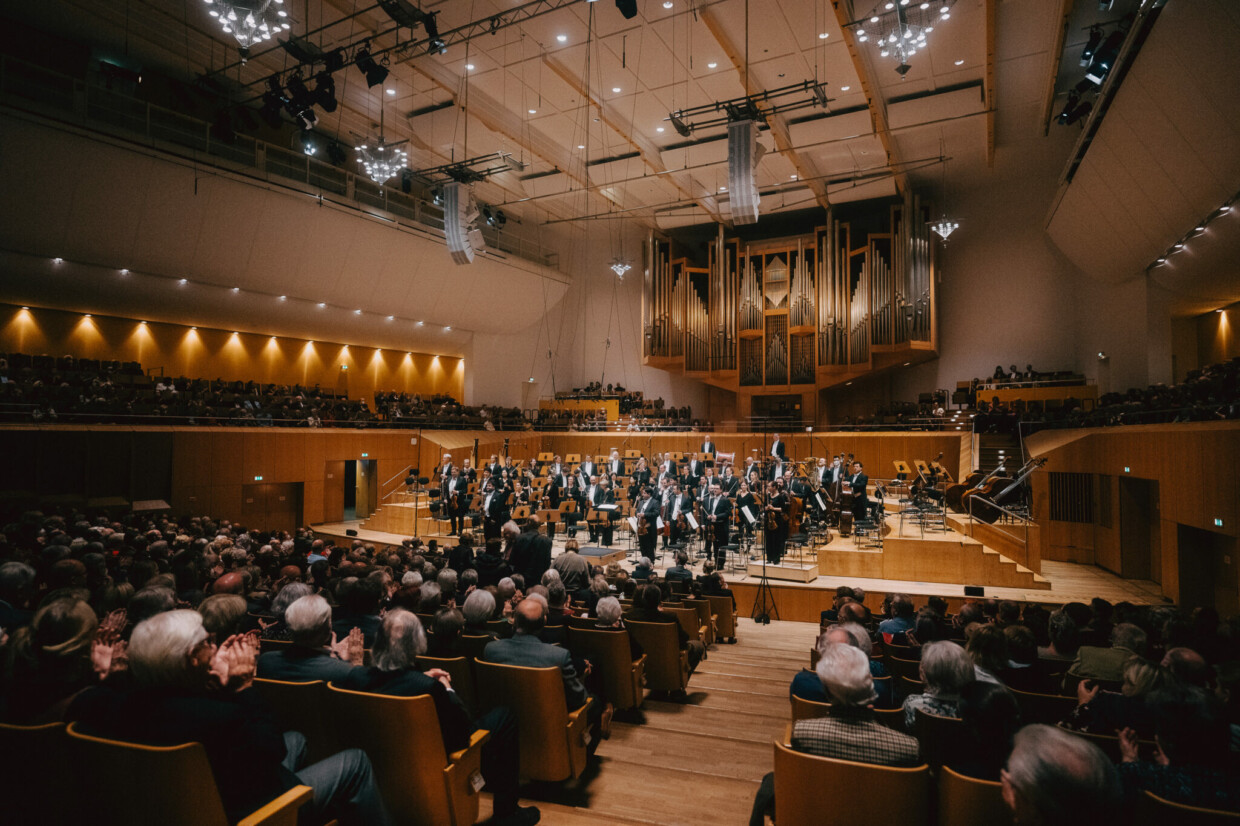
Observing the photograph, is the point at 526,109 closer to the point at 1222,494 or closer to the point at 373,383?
the point at 373,383

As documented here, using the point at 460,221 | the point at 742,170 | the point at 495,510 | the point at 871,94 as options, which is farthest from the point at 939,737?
the point at 871,94

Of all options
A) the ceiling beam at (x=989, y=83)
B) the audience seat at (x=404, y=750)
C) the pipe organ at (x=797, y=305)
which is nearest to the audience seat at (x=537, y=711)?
the audience seat at (x=404, y=750)

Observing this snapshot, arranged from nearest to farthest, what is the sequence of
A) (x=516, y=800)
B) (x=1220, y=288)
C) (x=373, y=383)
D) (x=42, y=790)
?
(x=42, y=790) < (x=516, y=800) < (x=1220, y=288) < (x=373, y=383)

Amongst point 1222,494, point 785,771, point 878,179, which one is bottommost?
point 785,771

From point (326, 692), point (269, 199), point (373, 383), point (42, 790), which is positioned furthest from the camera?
point (373, 383)

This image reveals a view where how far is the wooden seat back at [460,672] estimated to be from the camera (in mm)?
2639

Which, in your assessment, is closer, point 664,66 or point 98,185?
point 98,185

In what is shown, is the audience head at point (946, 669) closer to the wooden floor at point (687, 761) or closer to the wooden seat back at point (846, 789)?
the wooden seat back at point (846, 789)

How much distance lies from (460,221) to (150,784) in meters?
11.0

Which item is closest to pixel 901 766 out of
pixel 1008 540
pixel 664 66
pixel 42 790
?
pixel 42 790

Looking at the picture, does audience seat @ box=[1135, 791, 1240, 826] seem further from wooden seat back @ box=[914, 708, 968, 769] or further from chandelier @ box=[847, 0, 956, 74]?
chandelier @ box=[847, 0, 956, 74]

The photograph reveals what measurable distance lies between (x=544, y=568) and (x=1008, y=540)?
6.62 m

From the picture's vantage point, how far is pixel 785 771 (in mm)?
1817

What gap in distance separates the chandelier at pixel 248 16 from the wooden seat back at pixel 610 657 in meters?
6.49
